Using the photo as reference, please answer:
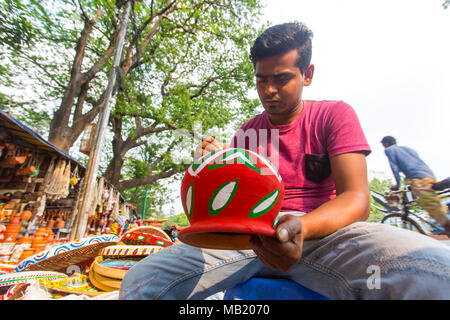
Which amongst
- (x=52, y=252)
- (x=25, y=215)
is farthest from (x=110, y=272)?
(x=25, y=215)

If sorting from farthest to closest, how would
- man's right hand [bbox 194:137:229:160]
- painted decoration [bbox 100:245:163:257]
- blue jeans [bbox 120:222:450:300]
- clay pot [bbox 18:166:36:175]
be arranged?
clay pot [bbox 18:166:36:175] → painted decoration [bbox 100:245:163:257] → man's right hand [bbox 194:137:229:160] → blue jeans [bbox 120:222:450:300]

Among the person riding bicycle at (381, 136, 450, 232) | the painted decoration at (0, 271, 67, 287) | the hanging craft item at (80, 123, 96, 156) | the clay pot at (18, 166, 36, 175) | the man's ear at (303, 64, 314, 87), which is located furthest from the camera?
the hanging craft item at (80, 123, 96, 156)

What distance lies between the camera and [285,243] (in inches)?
26.8

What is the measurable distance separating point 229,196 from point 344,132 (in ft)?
2.05

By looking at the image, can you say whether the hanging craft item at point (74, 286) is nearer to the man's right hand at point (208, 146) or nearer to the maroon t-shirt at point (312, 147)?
the man's right hand at point (208, 146)

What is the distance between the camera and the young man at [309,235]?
2.23 ft

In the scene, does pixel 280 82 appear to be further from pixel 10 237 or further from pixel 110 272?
pixel 10 237

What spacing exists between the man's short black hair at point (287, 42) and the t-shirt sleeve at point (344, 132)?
0.30 metres

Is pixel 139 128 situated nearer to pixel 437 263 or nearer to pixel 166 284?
pixel 166 284

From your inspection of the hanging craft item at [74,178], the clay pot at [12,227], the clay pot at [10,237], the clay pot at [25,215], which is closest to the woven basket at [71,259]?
the clay pot at [10,237]

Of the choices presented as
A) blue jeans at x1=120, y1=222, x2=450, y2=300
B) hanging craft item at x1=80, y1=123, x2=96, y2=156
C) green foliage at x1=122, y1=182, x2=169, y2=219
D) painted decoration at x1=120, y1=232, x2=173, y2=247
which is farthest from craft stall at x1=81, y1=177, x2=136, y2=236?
green foliage at x1=122, y1=182, x2=169, y2=219

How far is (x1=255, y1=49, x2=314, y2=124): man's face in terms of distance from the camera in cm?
120

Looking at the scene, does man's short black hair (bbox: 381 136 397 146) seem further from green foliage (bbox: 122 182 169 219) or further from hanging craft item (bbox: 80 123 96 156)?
green foliage (bbox: 122 182 169 219)
